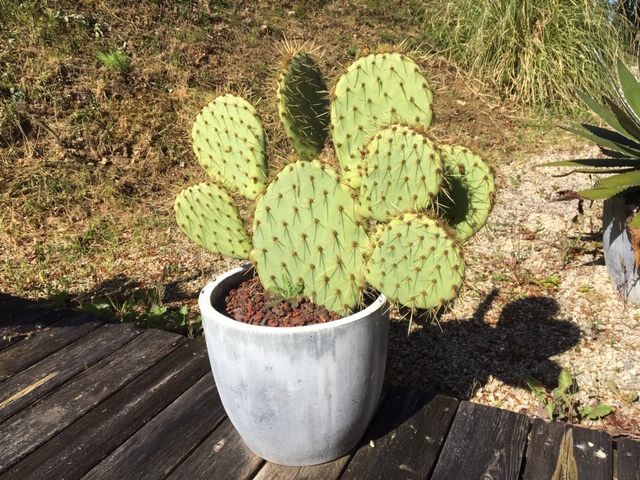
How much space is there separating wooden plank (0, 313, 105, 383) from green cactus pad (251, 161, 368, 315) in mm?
1130

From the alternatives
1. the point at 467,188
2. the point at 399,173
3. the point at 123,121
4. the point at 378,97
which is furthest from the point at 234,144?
the point at 123,121

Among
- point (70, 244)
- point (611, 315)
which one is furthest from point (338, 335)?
point (70, 244)

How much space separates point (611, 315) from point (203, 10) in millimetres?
5083

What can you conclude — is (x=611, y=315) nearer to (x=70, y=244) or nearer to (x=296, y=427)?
(x=296, y=427)

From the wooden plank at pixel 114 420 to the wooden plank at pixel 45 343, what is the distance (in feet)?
1.46

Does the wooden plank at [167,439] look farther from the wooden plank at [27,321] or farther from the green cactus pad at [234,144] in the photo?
the wooden plank at [27,321]

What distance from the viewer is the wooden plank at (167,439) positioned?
1.59 meters

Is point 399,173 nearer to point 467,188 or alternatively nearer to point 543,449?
point 467,188

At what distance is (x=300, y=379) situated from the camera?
4.65 feet

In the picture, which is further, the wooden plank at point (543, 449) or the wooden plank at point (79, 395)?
the wooden plank at point (79, 395)

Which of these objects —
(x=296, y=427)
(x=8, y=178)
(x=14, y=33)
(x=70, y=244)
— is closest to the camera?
(x=296, y=427)

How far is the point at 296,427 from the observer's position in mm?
1489

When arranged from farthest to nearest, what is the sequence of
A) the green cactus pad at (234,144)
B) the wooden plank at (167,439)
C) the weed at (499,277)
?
the weed at (499,277), the green cactus pad at (234,144), the wooden plank at (167,439)

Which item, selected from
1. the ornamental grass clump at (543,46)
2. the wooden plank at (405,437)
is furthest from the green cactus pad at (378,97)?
the ornamental grass clump at (543,46)
